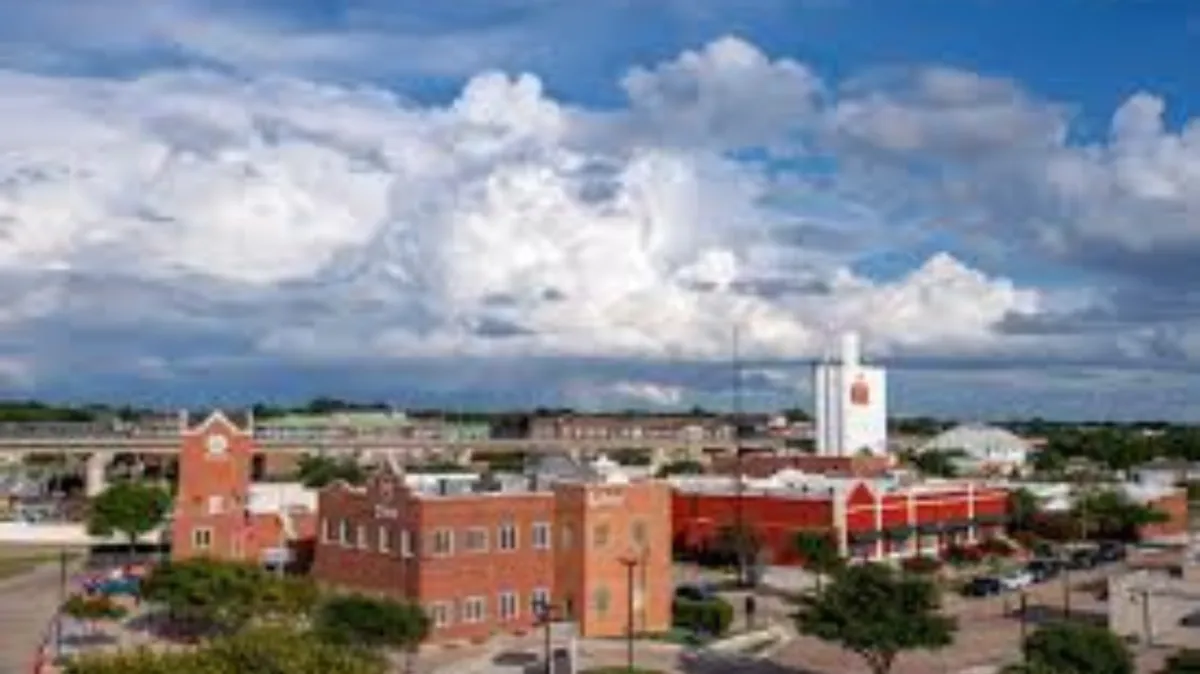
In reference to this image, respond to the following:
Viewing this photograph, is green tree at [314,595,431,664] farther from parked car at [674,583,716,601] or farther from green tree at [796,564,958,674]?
parked car at [674,583,716,601]

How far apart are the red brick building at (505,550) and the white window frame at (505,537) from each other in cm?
5

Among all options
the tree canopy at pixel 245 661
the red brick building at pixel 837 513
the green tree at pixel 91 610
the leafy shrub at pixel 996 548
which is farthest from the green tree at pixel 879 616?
the leafy shrub at pixel 996 548

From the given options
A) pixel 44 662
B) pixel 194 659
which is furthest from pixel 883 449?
pixel 194 659

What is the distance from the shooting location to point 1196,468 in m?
199

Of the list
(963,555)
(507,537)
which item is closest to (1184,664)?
(507,537)

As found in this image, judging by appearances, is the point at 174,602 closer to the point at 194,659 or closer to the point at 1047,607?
the point at 194,659

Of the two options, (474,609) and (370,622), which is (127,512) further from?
(370,622)

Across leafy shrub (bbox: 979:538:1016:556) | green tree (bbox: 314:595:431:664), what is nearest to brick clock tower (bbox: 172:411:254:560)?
green tree (bbox: 314:595:431:664)

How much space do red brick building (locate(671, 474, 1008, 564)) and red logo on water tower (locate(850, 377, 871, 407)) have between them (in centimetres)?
4799

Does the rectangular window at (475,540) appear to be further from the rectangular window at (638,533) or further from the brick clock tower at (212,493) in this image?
the brick clock tower at (212,493)

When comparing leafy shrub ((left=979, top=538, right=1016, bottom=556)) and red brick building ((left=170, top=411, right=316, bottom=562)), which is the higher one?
red brick building ((left=170, top=411, right=316, bottom=562))

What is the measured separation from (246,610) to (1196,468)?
516 ft

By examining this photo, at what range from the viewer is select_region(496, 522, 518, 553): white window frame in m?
75.8

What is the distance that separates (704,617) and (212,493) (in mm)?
30131
